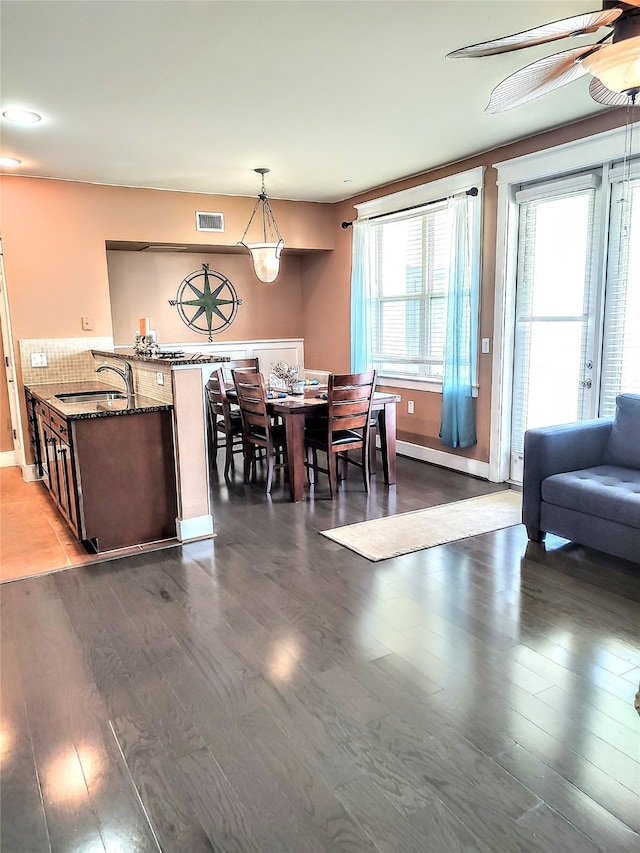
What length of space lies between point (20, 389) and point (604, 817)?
5.16m

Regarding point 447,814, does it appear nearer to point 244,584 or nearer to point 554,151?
point 244,584

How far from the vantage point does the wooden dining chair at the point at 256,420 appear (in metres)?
4.72

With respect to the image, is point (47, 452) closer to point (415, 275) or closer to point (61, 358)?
point (61, 358)

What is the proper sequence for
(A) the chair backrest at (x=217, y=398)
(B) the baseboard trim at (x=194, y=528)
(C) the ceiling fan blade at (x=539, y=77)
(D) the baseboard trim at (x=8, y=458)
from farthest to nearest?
1. (D) the baseboard trim at (x=8, y=458)
2. (A) the chair backrest at (x=217, y=398)
3. (B) the baseboard trim at (x=194, y=528)
4. (C) the ceiling fan blade at (x=539, y=77)

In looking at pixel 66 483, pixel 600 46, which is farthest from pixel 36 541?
pixel 600 46

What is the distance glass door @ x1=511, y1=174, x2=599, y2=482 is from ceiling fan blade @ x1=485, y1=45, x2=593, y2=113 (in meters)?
1.96

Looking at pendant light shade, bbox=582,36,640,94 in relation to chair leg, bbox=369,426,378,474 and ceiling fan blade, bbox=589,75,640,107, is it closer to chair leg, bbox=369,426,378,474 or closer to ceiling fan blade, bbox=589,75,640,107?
ceiling fan blade, bbox=589,75,640,107

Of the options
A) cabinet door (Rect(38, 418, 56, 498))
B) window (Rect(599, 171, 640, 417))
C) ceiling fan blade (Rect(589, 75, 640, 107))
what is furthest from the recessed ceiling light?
window (Rect(599, 171, 640, 417))

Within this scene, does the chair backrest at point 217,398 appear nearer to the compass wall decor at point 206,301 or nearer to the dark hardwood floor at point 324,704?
the compass wall decor at point 206,301

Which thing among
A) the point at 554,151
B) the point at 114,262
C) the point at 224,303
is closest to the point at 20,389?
the point at 114,262

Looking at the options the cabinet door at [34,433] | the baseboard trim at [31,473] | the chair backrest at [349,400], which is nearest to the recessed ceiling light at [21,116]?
the cabinet door at [34,433]

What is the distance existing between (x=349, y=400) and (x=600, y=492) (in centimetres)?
197

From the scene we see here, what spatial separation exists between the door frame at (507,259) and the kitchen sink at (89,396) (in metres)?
2.97

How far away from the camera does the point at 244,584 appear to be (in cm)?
319
